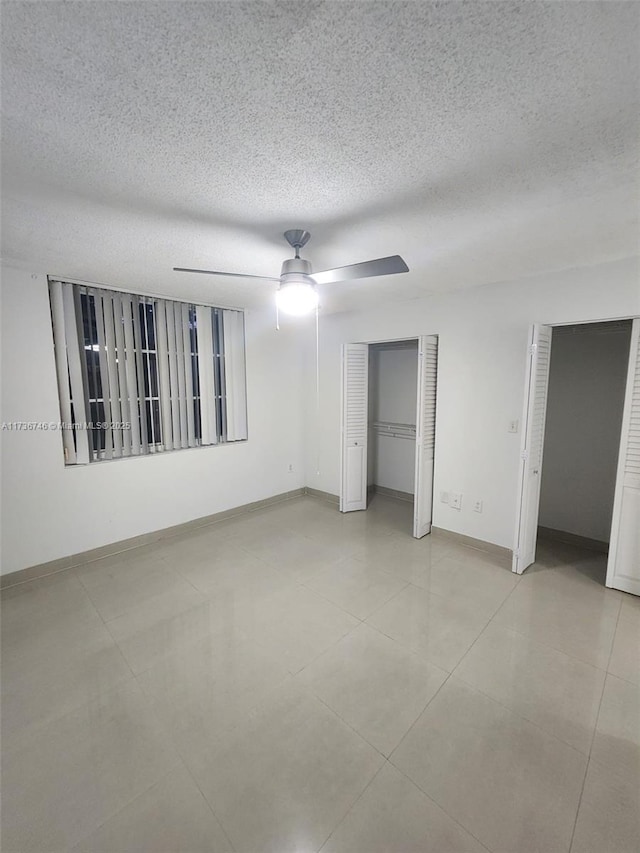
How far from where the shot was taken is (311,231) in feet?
6.73

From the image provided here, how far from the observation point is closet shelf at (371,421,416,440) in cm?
478

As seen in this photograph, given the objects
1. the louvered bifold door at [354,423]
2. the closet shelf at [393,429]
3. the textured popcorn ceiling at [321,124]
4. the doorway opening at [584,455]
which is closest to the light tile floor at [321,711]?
the doorway opening at [584,455]

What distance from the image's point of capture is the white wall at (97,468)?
9.14 feet

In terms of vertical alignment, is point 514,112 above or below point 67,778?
above

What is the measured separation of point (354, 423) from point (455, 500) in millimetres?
1443

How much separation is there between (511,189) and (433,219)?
39cm

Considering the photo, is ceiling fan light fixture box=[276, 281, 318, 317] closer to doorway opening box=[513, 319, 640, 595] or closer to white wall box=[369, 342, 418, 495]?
doorway opening box=[513, 319, 640, 595]

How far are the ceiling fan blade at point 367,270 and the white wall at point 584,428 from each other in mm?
2579

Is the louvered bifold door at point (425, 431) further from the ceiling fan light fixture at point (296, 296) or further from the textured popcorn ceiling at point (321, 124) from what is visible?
the ceiling fan light fixture at point (296, 296)

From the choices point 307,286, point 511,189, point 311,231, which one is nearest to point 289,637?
point 307,286

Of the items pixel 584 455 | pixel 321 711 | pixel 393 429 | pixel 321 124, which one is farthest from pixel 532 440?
pixel 321 124

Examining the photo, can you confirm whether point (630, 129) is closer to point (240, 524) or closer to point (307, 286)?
point (307, 286)

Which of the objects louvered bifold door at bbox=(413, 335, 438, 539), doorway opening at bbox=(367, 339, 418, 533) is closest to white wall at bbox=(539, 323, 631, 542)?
louvered bifold door at bbox=(413, 335, 438, 539)

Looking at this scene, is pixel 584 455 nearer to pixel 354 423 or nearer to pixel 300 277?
pixel 354 423
